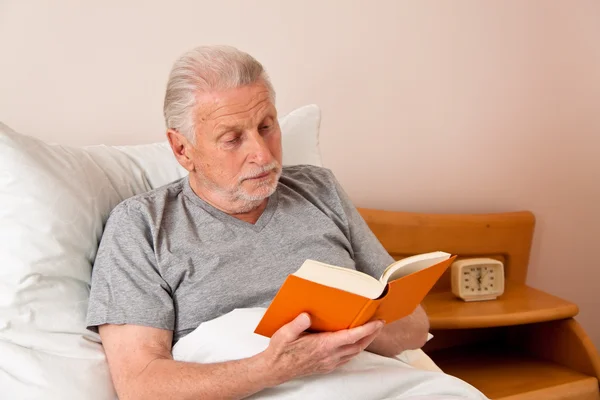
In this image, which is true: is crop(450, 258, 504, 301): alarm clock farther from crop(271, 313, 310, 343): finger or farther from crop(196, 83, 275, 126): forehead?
crop(271, 313, 310, 343): finger

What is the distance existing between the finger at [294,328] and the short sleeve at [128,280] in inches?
11.2

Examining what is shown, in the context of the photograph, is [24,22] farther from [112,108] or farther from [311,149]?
[311,149]

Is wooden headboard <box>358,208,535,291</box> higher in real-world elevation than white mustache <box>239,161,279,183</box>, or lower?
lower

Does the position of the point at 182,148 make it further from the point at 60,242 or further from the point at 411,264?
the point at 411,264

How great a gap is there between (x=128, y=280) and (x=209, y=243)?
0.60 ft

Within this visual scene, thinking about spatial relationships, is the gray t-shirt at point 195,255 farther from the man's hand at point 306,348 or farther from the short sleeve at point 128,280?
the man's hand at point 306,348

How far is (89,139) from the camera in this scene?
5.69ft

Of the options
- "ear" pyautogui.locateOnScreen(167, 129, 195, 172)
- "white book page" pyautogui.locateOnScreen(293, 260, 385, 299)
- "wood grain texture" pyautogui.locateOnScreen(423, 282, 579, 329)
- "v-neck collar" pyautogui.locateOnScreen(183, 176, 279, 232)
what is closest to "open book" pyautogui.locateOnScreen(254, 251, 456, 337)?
"white book page" pyautogui.locateOnScreen(293, 260, 385, 299)

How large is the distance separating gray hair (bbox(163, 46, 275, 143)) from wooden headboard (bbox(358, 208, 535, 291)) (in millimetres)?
782

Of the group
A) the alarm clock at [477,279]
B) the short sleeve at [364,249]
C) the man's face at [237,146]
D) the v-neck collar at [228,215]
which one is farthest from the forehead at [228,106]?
the alarm clock at [477,279]

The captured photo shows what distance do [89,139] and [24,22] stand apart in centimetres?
31

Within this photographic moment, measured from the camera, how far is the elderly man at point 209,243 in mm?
1206

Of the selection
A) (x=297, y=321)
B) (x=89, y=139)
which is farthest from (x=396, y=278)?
(x=89, y=139)

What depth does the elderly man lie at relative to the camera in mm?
1206
